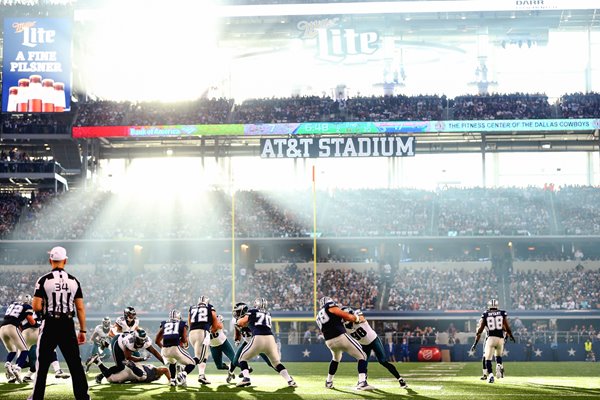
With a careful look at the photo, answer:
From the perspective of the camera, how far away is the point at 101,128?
49500 mm

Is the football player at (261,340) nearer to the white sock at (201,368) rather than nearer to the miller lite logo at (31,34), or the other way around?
the white sock at (201,368)

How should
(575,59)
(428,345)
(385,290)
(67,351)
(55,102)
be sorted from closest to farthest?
(67,351) → (428,345) → (385,290) → (55,102) → (575,59)

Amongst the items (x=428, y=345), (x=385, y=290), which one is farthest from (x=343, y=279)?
(x=428, y=345)

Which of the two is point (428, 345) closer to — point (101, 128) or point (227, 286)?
point (227, 286)

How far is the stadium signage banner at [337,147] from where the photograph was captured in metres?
48.3

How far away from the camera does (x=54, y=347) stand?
39.7ft

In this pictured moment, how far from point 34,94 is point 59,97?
1.27 meters

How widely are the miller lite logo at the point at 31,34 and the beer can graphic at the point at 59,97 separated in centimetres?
233

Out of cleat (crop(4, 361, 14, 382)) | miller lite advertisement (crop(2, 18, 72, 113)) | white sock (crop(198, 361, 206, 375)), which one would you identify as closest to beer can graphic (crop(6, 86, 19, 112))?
miller lite advertisement (crop(2, 18, 72, 113))

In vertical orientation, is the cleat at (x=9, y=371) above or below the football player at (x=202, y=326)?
below

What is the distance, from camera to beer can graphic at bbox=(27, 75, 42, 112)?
156 feet

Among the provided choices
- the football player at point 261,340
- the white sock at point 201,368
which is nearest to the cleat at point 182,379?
the white sock at point 201,368

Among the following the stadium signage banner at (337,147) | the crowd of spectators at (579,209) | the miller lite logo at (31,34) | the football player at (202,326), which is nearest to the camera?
the football player at (202,326)

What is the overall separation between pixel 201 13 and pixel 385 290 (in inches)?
758
